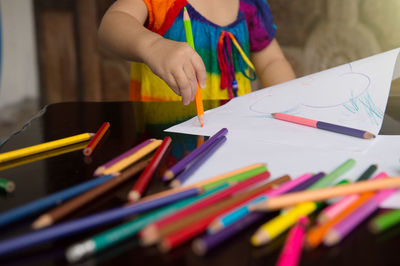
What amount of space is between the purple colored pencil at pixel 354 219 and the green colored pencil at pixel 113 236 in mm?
66

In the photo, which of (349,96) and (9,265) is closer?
(9,265)

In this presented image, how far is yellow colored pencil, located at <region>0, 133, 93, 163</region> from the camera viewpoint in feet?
0.93

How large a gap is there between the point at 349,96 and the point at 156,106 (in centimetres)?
24

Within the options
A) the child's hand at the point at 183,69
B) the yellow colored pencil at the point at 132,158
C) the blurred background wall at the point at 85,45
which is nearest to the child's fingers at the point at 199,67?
the child's hand at the point at 183,69

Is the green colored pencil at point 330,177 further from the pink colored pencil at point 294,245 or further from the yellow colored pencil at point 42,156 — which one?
the yellow colored pencil at point 42,156

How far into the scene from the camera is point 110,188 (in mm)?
214

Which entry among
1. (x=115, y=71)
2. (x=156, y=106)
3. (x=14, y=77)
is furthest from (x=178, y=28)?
(x=14, y=77)

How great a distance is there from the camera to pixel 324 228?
16cm

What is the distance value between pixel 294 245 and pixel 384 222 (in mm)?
51

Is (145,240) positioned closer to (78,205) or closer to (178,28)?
(78,205)

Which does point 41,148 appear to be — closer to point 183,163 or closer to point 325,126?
point 183,163

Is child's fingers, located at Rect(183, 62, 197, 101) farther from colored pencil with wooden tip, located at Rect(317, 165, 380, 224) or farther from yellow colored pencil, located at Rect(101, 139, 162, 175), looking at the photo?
colored pencil with wooden tip, located at Rect(317, 165, 380, 224)

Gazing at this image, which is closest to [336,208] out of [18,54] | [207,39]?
[207,39]

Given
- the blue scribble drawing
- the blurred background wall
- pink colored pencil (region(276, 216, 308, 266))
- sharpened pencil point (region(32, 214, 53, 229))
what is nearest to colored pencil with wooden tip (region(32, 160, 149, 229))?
sharpened pencil point (region(32, 214, 53, 229))
